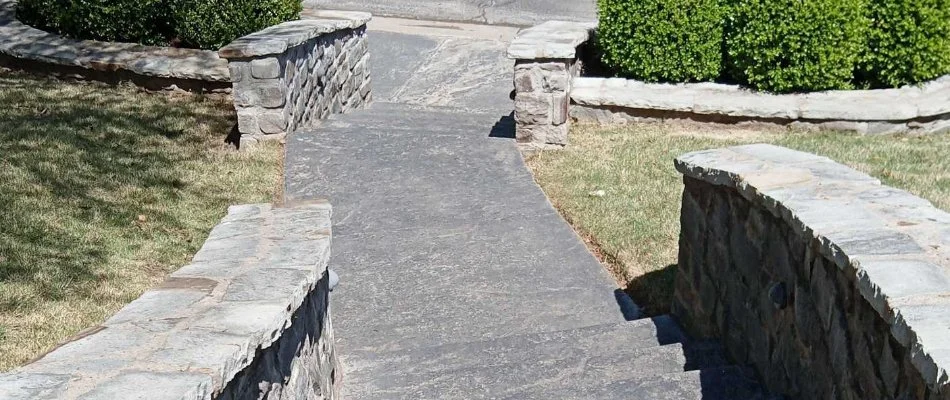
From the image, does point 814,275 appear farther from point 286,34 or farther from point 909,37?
point 286,34

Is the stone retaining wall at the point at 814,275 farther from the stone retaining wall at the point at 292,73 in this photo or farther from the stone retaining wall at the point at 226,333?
the stone retaining wall at the point at 292,73

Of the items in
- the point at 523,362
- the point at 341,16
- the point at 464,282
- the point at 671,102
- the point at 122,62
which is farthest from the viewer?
the point at 341,16

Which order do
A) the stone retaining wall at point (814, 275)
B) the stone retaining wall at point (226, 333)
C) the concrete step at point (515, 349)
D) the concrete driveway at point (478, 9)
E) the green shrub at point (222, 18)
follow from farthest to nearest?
1. the concrete driveway at point (478, 9)
2. the green shrub at point (222, 18)
3. the concrete step at point (515, 349)
4. the stone retaining wall at point (814, 275)
5. the stone retaining wall at point (226, 333)

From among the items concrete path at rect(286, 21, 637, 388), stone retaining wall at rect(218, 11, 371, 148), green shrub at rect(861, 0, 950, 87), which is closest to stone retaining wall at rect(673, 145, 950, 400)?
concrete path at rect(286, 21, 637, 388)

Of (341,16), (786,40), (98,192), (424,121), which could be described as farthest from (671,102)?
(98,192)

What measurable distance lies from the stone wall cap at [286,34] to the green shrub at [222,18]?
36cm

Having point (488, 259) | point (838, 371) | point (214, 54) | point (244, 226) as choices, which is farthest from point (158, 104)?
point (838, 371)

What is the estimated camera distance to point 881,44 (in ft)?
29.0

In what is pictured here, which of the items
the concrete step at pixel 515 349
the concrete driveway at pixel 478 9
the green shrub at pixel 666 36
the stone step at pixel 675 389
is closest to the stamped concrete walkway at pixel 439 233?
the concrete step at pixel 515 349

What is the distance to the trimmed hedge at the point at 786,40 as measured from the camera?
8.78 m

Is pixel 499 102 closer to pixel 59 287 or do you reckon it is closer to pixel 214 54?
pixel 214 54

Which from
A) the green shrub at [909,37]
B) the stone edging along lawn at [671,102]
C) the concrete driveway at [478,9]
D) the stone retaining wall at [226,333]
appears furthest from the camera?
the concrete driveway at [478,9]

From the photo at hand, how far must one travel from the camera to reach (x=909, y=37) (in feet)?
28.9

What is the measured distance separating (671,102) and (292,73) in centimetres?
304
